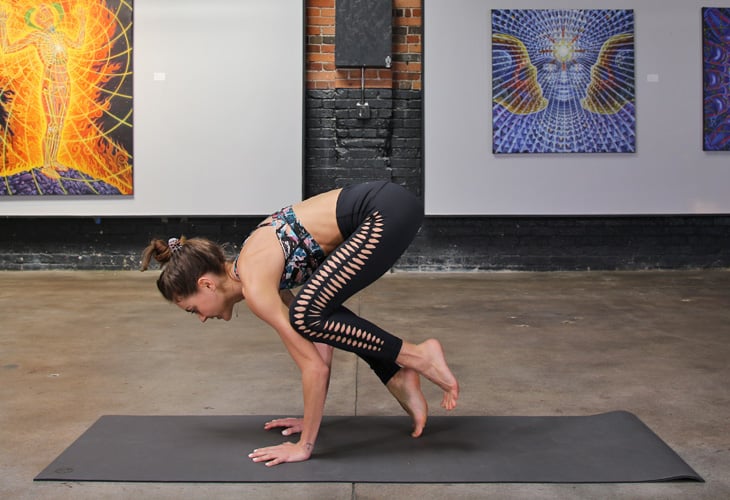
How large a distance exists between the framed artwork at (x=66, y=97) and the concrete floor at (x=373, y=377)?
1291mm

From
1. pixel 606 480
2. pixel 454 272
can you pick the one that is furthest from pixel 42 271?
pixel 606 480

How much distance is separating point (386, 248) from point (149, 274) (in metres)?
4.68

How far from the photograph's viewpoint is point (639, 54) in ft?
20.9

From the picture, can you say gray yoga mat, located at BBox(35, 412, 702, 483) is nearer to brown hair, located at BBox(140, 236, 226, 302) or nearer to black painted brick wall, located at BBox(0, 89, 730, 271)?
brown hair, located at BBox(140, 236, 226, 302)

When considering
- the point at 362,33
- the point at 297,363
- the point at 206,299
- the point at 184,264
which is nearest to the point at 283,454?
the point at 297,363

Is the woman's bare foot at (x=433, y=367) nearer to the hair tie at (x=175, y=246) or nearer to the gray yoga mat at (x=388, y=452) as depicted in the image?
the gray yoga mat at (x=388, y=452)

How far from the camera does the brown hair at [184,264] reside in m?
2.09

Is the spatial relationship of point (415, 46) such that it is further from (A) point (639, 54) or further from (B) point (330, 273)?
(B) point (330, 273)

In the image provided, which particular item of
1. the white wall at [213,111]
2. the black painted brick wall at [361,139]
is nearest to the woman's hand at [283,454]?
the white wall at [213,111]

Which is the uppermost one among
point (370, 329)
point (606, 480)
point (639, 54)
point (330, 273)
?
point (639, 54)

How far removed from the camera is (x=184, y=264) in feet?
6.88

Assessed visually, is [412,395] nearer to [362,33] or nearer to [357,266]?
[357,266]

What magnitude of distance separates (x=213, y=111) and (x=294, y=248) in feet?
14.4

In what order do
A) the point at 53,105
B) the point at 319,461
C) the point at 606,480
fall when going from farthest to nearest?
the point at 53,105 → the point at 319,461 → the point at 606,480
